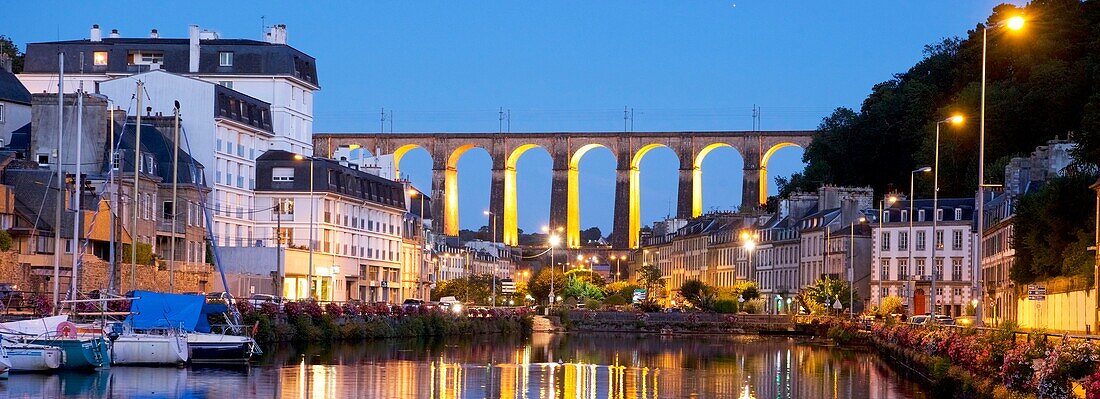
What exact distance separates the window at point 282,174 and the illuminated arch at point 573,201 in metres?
64.7

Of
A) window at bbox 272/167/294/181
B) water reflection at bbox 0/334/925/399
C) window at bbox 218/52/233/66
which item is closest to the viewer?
water reflection at bbox 0/334/925/399

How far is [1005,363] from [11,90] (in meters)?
50.9

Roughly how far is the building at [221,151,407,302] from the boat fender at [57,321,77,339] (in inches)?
1432

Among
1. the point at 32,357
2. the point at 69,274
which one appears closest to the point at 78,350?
the point at 32,357

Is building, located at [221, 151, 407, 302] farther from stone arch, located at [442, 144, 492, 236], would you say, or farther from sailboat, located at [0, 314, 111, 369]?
stone arch, located at [442, 144, 492, 236]

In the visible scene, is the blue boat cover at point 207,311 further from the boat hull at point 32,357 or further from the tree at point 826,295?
the tree at point 826,295

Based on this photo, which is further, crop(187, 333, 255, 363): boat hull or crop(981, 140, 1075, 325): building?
crop(981, 140, 1075, 325): building

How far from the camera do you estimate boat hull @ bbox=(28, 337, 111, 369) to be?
112ft

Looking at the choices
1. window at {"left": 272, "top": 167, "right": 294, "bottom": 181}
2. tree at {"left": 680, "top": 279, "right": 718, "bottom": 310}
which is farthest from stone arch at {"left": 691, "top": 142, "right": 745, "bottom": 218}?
window at {"left": 272, "top": 167, "right": 294, "bottom": 181}

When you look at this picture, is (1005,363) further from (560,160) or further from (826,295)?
(560,160)

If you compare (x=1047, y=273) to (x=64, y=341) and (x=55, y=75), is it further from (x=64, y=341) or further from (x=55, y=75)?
(x=55, y=75)

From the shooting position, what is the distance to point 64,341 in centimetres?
3434

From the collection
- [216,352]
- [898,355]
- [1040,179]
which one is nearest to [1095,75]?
[1040,179]

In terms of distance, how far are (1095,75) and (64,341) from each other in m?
48.6
